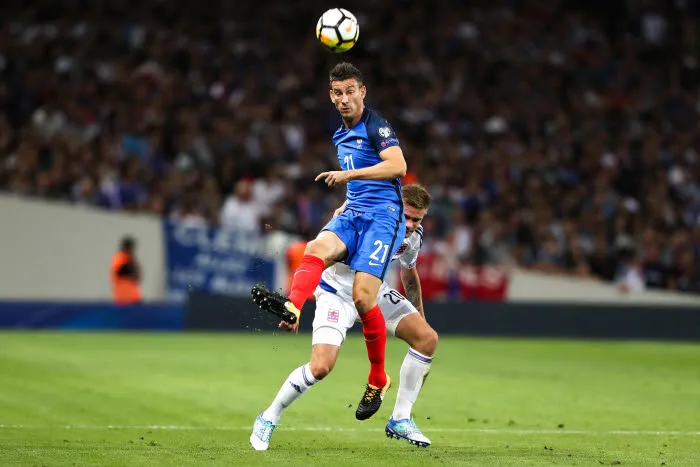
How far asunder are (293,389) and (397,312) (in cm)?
114

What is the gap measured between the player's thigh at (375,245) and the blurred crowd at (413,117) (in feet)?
47.6

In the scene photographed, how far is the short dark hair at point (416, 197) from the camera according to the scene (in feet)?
31.4

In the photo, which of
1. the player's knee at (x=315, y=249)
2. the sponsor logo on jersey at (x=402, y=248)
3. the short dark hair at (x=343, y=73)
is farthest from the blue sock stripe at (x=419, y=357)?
the short dark hair at (x=343, y=73)

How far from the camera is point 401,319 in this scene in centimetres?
959

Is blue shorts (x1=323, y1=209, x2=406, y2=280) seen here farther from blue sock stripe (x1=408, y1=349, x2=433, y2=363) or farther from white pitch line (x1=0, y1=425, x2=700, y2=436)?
Result: white pitch line (x1=0, y1=425, x2=700, y2=436)

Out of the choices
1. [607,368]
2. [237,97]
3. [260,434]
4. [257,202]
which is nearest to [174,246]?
[257,202]

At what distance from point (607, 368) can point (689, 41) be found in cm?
1507

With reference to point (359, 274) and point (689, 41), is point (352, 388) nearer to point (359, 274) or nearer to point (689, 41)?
point (359, 274)

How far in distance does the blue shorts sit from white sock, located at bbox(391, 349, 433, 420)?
0.90 meters

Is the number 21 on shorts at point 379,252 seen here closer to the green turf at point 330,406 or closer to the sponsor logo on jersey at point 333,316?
the sponsor logo on jersey at point 333,316

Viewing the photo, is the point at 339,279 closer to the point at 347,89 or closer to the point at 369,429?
the point at 347,89

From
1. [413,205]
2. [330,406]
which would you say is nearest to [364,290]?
[413,205]

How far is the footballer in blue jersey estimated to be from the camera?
884cm

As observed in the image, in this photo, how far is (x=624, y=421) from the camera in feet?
37.6
